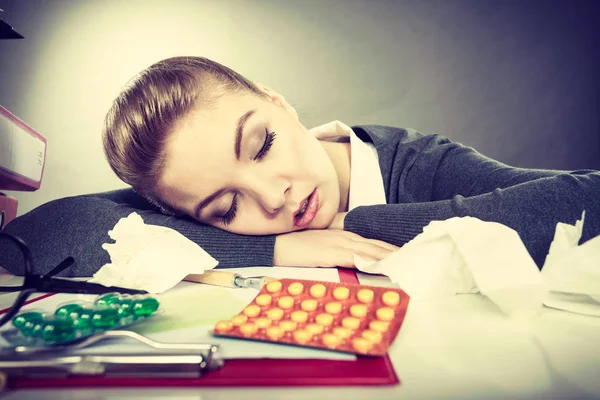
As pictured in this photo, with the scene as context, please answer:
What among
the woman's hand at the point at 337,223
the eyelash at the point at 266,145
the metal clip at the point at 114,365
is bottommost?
the woman's hand at the point at 337,223

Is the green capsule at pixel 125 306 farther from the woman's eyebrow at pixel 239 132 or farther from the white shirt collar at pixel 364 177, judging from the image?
the white shirt collar at pixel 364 177

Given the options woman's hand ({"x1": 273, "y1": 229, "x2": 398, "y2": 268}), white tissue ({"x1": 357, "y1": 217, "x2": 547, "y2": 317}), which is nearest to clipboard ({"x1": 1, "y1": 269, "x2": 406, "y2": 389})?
white tissue ({"x1": 357, "y1": 217, "x2": 547, "y2": 317})

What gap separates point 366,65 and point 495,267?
3.70 feet

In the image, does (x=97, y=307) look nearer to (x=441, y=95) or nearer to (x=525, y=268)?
(x=525, y=268)

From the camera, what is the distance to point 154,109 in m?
0.58

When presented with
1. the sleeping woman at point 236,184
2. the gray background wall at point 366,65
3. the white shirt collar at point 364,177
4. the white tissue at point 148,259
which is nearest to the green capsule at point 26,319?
the white tissue at point 148,259

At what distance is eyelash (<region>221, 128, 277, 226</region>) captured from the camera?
555 millimetres

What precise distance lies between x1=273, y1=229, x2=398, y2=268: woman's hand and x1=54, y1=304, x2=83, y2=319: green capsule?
0.90 ft

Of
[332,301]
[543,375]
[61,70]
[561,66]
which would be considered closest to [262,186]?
[332,301]

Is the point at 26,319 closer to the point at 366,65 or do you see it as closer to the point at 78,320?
the point at 78,320

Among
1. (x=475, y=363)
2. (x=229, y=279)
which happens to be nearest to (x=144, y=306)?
(x=229, y=279)

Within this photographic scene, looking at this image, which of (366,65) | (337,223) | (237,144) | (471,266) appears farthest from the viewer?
(366,65)

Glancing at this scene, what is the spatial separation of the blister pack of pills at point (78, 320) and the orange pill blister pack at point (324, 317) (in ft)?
0.23

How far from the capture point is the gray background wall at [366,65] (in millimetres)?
1267
